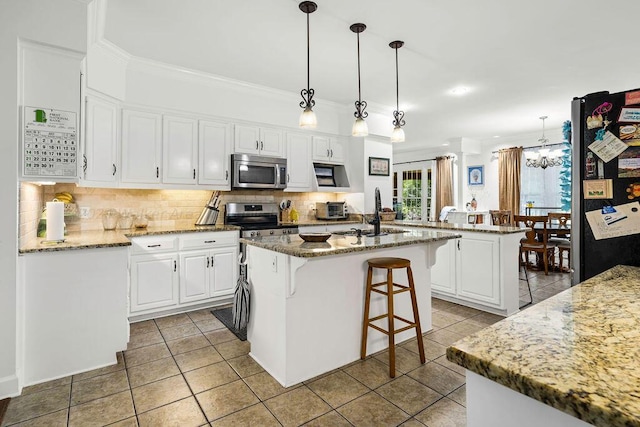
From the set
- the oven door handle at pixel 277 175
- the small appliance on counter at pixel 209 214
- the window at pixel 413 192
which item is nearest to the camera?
the small appliance on counter at pixel 209 214

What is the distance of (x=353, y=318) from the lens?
2.54 meters

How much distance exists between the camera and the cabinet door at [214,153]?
401 cm

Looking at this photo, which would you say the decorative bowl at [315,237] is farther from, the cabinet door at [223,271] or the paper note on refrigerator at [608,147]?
the cabinet door at [223,271]

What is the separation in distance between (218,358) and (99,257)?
3.78 feet

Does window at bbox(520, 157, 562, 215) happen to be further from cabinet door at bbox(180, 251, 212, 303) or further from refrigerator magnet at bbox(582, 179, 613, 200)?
cabinet door at bbox(180, 251, 212, 303)

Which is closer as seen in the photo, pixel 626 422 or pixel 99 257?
pixel 626 422

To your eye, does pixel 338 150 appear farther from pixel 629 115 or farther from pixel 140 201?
pixel 629 115

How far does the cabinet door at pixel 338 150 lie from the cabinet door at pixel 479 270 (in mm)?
2253

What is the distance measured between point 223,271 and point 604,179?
134 inches

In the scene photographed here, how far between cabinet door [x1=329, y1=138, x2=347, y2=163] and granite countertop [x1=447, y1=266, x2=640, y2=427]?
4356mm

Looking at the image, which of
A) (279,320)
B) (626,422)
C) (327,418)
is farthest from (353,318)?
(626,422)

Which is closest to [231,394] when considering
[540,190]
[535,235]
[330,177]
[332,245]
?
[332,245]

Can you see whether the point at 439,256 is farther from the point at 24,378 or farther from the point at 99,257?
the point at 24,378

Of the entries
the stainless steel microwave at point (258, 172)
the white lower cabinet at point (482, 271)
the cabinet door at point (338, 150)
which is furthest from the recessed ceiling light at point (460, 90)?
the stainless steel microwave at point (258, 172)
